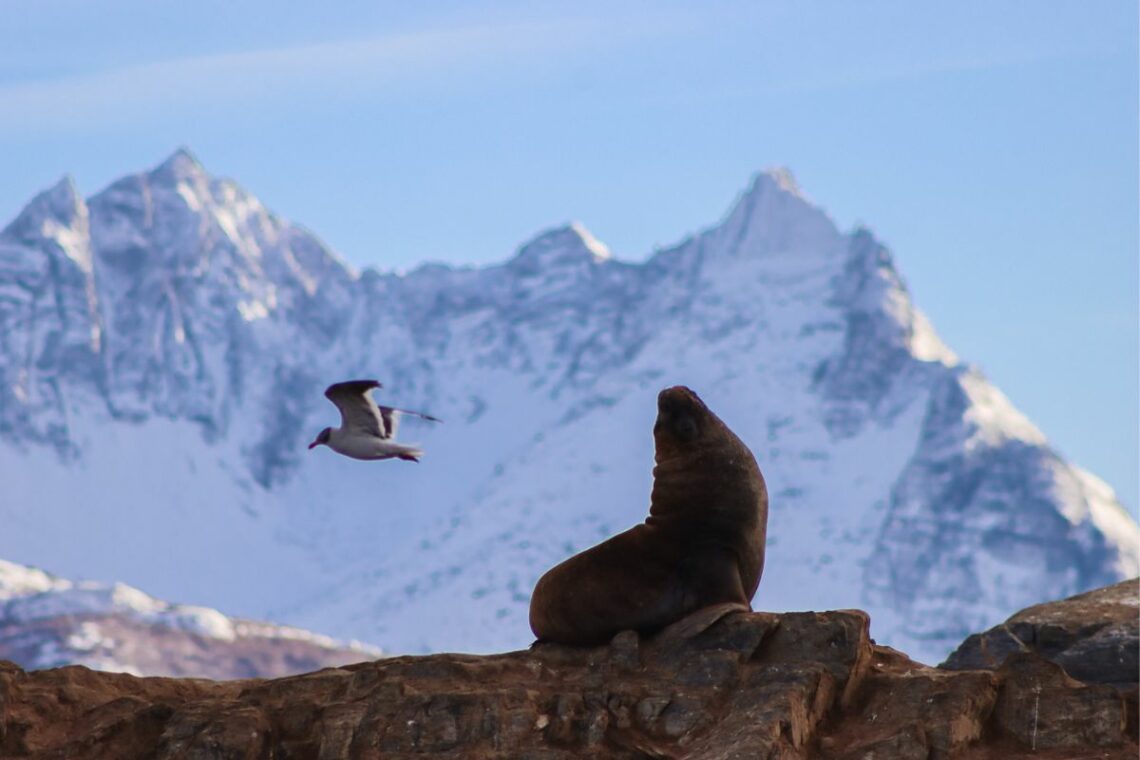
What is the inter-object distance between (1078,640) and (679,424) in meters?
5.49

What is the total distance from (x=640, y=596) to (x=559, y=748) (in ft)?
7.68

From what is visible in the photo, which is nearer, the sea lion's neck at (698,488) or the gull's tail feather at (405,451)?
the sea lion's neck at (698,488)

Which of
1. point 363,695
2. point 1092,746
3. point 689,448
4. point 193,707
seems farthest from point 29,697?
point 1092,746

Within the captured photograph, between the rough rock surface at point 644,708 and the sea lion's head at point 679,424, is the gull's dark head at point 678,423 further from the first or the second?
the rough rock surface at point 644,708

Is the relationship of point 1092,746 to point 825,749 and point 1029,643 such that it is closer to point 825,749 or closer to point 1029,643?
point 825,749

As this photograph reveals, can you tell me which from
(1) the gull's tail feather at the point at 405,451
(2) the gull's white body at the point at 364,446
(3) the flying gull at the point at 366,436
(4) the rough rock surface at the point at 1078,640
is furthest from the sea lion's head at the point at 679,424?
(2) the gull's white body at the point at 364,446

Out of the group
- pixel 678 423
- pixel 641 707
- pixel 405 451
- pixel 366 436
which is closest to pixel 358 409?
pixel 366 436

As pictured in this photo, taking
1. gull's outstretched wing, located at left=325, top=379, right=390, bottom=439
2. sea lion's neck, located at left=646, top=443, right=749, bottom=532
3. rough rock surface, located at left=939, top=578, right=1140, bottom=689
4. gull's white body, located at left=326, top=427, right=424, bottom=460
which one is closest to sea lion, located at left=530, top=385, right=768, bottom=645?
sea lion's neck, located at left=646, top=443, right=749, bottom=532

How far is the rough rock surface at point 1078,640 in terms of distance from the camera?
20547 millimetres

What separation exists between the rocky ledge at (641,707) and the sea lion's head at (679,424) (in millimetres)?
1742

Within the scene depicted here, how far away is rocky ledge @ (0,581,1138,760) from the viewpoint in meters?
15.9

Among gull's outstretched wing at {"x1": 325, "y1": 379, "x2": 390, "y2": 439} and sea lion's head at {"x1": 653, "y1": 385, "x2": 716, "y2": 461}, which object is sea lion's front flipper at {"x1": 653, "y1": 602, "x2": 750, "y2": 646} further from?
gull's outstretched wing at {"x1": 325, "y1": 379, "x2": 390, "y2": 439}

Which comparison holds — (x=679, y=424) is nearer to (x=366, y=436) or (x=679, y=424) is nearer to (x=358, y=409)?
(x=358, y=409)

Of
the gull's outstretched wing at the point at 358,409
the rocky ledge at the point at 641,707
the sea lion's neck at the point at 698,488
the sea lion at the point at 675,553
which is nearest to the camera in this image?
the rocky ledge at the point at 641,707
